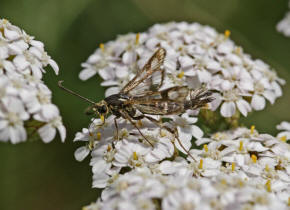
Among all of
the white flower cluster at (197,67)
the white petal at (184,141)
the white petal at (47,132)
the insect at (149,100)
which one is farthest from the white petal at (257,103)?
the white petal at (47,132)

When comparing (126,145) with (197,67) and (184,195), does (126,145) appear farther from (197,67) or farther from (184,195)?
(197,67)

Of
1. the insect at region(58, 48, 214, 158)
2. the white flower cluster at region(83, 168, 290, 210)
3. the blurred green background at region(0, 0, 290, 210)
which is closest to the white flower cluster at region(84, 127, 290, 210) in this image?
the white flower cluster at region(83, 168, 290, 210)

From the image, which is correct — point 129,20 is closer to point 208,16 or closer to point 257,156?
point 208,16

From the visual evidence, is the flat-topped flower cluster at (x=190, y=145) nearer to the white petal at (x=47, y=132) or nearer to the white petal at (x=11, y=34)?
the white petal at (x=47, y=132)

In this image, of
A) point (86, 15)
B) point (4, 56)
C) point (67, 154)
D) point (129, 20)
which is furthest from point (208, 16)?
point (4, 56)

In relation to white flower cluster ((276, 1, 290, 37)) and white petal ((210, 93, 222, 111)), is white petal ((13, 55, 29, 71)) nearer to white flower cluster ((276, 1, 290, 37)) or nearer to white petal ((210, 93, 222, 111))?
white petal ((210, 93, 222, 111))

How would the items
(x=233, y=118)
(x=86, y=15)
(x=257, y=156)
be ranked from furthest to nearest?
1. (x=86, y=15)
2. (x=233, y=118)
3. (x=257, y=156)
